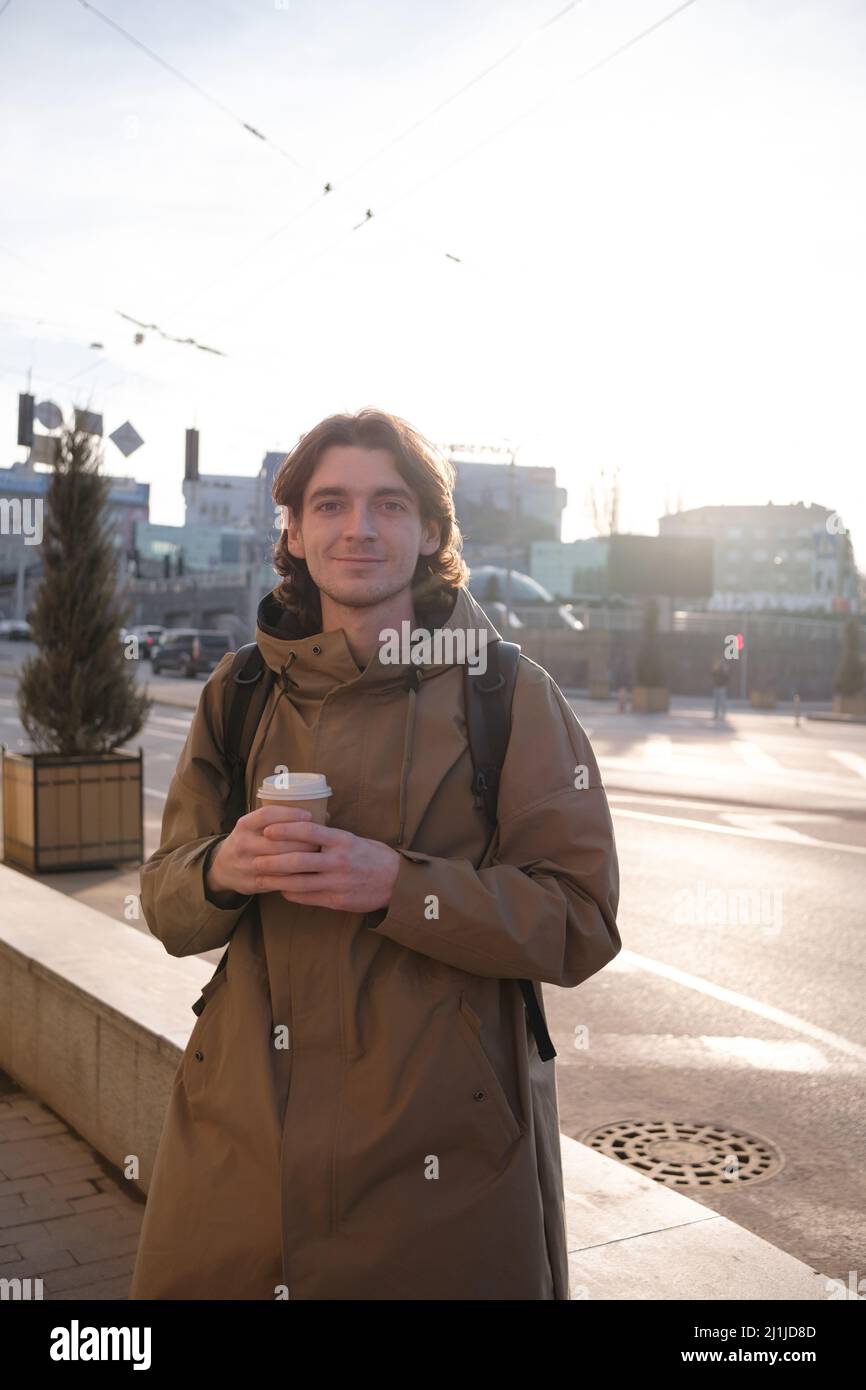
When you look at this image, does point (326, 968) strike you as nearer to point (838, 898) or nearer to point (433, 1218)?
point (433, 1218)

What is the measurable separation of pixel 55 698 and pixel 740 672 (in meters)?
42.4

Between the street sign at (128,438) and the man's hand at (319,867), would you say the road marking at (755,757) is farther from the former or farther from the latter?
the man's hand at (319,867)

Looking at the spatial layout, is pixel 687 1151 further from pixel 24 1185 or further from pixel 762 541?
pixel 762 541

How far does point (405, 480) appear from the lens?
2123mm

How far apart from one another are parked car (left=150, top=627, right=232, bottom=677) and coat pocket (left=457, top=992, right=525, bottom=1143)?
42.2 meters

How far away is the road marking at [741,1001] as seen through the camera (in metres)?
5.84

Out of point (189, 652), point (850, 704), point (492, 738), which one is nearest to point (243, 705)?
point (492, 738)

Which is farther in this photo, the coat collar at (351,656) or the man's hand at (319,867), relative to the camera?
the coat collar at (351,656)

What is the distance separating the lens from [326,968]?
1906mm

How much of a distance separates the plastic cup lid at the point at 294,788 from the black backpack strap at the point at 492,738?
28 cm

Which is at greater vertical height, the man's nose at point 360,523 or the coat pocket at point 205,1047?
the man's nose at point 360,523

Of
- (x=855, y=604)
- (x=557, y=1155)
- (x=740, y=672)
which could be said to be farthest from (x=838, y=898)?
(x=855, y=604)

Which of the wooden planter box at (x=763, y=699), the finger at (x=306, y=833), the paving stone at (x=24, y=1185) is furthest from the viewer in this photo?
the wooden planter box at (x=763, y=699)

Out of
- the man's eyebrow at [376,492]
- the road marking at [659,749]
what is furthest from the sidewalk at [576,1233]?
the road marking at [659,749]
